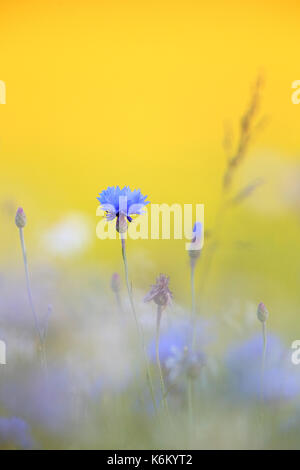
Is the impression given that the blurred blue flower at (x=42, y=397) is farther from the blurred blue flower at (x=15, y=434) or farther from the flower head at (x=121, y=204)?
the flower head at (x=121, y=204)

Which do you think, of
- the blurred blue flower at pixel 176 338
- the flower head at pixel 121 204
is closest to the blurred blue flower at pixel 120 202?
the flower head at pixel 121 204

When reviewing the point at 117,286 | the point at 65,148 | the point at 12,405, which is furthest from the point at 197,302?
the point at 65,148

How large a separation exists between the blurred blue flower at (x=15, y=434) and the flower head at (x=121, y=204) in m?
0.23

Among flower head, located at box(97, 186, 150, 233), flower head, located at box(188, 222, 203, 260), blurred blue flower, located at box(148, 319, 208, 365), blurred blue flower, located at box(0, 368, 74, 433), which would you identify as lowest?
blurred blue flower, located at box(0, 368, 74, 433)

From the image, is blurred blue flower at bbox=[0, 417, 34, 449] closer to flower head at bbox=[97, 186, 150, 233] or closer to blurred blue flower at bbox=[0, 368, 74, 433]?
blurred blue flower at bbox=[0, 368, 74, 433]

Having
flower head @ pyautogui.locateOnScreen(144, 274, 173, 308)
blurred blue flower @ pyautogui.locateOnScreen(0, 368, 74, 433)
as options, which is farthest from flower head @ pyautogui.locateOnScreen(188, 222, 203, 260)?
blurred blue flower @ pyautogui.locateOnScreen(0, 368, 74, 433)

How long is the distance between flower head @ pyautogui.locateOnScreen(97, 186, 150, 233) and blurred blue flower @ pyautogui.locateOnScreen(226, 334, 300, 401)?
0.69 feet

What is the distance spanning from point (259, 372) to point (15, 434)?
272mm

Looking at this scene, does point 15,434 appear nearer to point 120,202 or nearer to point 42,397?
point 42,397

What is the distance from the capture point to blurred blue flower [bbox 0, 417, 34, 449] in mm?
519

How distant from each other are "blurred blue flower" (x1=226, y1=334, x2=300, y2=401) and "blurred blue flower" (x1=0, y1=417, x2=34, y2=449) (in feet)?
0.72

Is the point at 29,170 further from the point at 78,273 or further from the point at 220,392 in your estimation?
the point at 220,392

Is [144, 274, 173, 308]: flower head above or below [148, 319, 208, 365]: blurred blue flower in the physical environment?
above

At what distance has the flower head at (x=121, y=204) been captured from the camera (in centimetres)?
52
